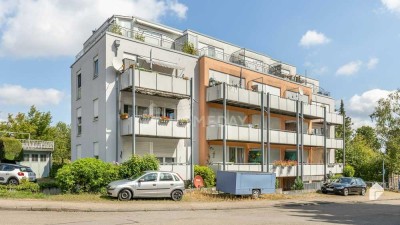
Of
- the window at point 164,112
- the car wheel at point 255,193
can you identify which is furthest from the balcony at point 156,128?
the car wheel at point 255,193

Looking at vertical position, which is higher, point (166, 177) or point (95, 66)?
point (95, 66)

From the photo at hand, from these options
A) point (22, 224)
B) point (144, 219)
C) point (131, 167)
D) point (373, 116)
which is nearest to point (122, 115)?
point (131, 167)

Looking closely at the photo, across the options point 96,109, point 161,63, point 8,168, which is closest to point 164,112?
point 161,63

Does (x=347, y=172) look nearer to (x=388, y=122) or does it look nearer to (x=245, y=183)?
(x=388, y=122)

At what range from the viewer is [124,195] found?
18750 millimetres

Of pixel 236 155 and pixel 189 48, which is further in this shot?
pixel 236 155

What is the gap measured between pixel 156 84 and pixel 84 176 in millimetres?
7442

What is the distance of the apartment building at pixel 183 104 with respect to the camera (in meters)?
24.1

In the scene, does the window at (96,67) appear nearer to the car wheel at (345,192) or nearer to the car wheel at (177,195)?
the car wheel at (177,195)

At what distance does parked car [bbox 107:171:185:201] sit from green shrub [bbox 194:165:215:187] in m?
5.23

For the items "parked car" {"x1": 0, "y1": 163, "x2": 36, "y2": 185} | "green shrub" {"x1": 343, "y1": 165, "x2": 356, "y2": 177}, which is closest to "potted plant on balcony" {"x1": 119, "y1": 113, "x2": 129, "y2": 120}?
"parked car" {"x1": 0, "y1": 163, "x2": 36, "y2": 185}

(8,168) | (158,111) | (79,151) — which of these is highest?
(158,111)

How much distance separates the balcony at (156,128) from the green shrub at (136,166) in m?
2.37

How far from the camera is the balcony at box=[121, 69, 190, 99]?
23.3 meters
